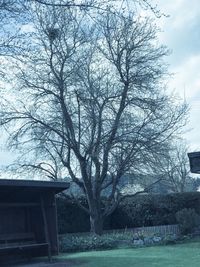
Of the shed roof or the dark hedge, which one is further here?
the dark hedge

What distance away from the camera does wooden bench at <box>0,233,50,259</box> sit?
54.4ft

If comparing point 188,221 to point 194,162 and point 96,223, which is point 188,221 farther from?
point 194,162

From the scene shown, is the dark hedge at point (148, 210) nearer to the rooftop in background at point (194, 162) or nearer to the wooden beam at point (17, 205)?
the wooden beam at point (17, 205)

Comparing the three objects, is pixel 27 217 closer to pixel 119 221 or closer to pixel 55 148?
pixel 55 148

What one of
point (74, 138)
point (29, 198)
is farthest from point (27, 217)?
point (74, 138)

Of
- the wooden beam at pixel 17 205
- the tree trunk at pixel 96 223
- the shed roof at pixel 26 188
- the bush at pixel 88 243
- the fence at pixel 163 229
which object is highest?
the shed roof at pixel 26 188

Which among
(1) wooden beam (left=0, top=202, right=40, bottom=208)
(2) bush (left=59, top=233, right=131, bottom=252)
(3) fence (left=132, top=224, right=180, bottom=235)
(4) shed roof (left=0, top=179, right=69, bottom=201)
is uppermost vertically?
(4) shed roof (left=0, top=179, right=69, bottom=201)

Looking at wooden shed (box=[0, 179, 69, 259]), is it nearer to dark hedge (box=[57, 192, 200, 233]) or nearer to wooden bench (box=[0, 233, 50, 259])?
wooden bench (box=[0, 233, 50, 259])

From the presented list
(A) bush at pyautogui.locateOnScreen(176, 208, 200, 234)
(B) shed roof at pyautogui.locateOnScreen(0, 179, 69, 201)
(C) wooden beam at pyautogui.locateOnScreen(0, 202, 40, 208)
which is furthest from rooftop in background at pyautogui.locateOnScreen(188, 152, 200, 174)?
(A) bush at pyautogui.locateOnScreen(176, 208, 200, 234)

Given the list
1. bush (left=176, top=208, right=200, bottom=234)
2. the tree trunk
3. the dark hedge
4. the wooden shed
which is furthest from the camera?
the dark hedge

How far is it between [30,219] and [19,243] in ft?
5.24

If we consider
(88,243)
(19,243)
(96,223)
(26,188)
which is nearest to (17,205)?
(26,188)

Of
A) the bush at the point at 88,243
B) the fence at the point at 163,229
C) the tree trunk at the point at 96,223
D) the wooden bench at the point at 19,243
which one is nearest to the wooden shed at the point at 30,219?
the wooden bench at the point at 19,243

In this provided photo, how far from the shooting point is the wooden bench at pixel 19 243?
16.6 metres
